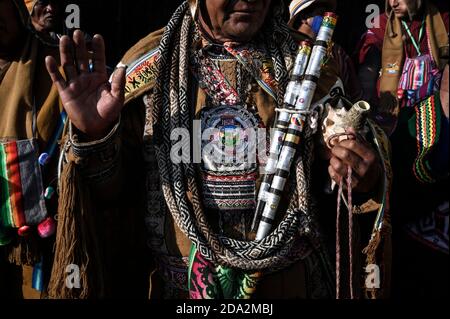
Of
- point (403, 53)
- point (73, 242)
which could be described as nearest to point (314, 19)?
point (403, 53)

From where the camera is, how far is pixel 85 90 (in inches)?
107

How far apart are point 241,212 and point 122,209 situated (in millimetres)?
500

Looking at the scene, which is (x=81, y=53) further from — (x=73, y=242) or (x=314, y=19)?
(x=314, y=19)

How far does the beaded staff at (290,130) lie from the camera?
2756 mm

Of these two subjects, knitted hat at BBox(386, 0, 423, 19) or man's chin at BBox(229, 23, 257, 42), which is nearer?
man's chin at BBox(229, 23, 257, 42)

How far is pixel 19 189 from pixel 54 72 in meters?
1.04

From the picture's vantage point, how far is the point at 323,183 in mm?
2951

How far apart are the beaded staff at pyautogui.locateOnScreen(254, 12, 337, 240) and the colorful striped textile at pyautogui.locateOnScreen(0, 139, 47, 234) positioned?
1.24 meters

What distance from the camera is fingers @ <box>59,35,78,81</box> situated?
105 inches

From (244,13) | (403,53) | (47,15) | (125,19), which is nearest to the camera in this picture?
(244,13)

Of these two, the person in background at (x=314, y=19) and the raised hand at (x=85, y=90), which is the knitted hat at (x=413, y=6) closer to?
the person in background at (x=314, y=19)

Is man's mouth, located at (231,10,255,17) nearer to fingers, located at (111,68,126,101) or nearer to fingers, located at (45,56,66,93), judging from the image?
fingers, located at (111,68,126,101)

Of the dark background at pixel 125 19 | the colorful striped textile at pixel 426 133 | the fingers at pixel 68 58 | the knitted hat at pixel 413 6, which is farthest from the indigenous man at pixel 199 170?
the dark background at pixel 125 19

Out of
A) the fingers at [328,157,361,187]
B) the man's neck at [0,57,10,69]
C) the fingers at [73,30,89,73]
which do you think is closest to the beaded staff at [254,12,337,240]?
the fingers at [328,157,361,187]
